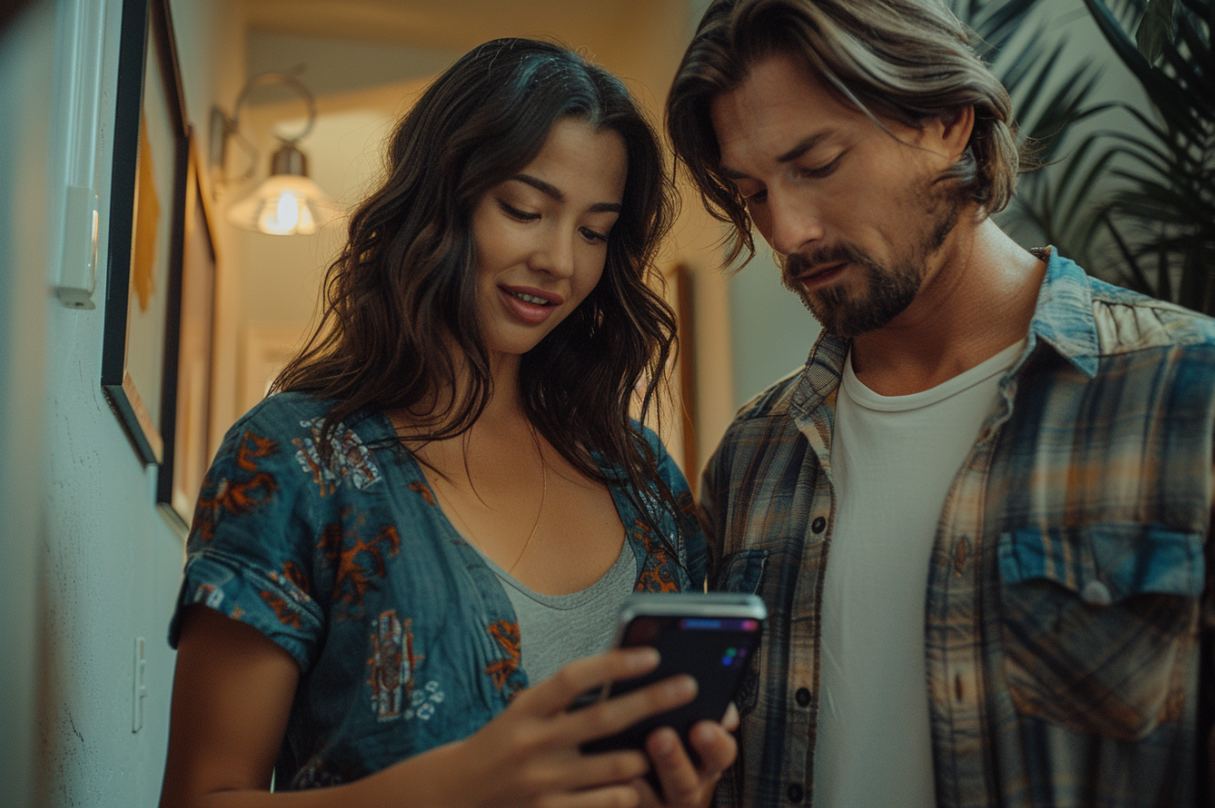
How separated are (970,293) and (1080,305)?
0.48ft

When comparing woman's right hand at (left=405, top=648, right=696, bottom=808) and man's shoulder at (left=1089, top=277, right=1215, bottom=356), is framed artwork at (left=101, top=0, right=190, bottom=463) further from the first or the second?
man's shoulder at (left=1089, top=277, right=1215, bottom=356)

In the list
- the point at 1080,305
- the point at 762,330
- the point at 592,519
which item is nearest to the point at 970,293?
the point at 1080,305

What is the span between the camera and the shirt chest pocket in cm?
100

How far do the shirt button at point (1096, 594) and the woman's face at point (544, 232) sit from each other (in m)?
0.68

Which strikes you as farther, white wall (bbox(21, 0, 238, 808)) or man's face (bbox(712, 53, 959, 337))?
man's face (bbox(712, 53, 959, 337))

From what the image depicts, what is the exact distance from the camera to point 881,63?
130 cm

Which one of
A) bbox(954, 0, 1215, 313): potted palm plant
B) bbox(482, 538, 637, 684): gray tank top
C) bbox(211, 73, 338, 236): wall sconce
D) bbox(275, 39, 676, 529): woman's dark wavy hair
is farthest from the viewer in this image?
bbox(211, 73, 338, 236): wall sconce

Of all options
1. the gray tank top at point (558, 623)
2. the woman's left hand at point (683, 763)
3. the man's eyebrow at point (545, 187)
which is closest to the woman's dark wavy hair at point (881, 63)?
the man's eyebrow at point (545, 187)

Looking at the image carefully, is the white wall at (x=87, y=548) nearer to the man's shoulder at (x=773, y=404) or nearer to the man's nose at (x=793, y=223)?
the man's nose at (x=793, y=223)

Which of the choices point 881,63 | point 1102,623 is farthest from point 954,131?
→ point 1102,623

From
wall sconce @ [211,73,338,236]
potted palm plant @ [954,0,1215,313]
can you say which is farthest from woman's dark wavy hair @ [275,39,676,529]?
wall sconce @ [211,73,338,236]

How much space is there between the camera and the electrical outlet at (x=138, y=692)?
154cm

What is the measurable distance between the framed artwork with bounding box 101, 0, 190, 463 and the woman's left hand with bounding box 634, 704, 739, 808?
0.84m

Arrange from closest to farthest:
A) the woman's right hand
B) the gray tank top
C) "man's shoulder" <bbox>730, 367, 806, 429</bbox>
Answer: the woman's right hand → the gray tank top → "man's shoulder" <bbox>730, 367, 806, 429</bbox>
